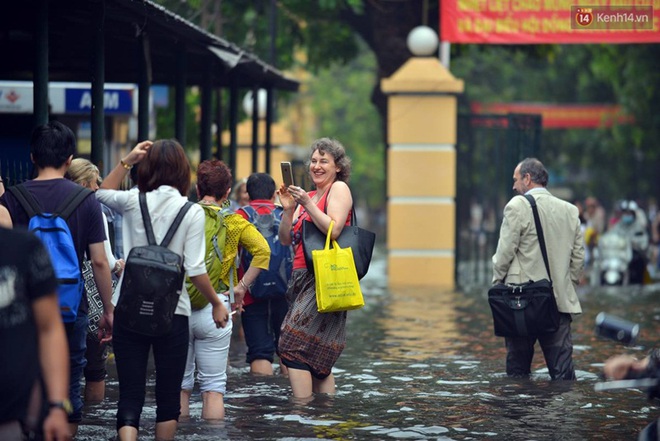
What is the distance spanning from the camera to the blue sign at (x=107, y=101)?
1917 cm

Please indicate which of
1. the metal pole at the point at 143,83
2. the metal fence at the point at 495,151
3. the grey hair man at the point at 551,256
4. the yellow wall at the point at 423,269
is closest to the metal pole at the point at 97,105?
the metal pole at the point at 143,83

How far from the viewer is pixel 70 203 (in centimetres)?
698

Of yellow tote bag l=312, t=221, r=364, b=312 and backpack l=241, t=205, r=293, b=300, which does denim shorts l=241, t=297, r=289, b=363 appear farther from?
yellow tote bag l=312, t=221, r=364, b=312

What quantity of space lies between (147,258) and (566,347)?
15.3 feet

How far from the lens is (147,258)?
22.6ft

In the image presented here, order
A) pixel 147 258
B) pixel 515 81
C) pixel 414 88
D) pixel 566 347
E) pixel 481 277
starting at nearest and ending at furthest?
pixel 147 258, pixel 566 347, pixel 414 88, pixel 481 277, pixel 515 81

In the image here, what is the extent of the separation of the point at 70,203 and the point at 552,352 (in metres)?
4.85

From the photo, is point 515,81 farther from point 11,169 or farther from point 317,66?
point 11,169

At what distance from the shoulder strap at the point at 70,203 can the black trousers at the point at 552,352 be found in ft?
15.2

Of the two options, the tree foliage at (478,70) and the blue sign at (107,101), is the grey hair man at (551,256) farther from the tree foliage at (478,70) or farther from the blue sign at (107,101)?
the blue sign at (107,101)

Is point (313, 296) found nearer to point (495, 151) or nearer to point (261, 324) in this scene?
point (261, 324)

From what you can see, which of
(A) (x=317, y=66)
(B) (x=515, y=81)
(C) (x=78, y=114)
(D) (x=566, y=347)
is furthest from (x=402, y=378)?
(B) (x=515, y=81)

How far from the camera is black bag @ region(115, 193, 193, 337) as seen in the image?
22.5 ft

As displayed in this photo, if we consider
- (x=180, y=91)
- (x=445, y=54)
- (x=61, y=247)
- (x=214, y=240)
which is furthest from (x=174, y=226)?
(x=445, y=54)
